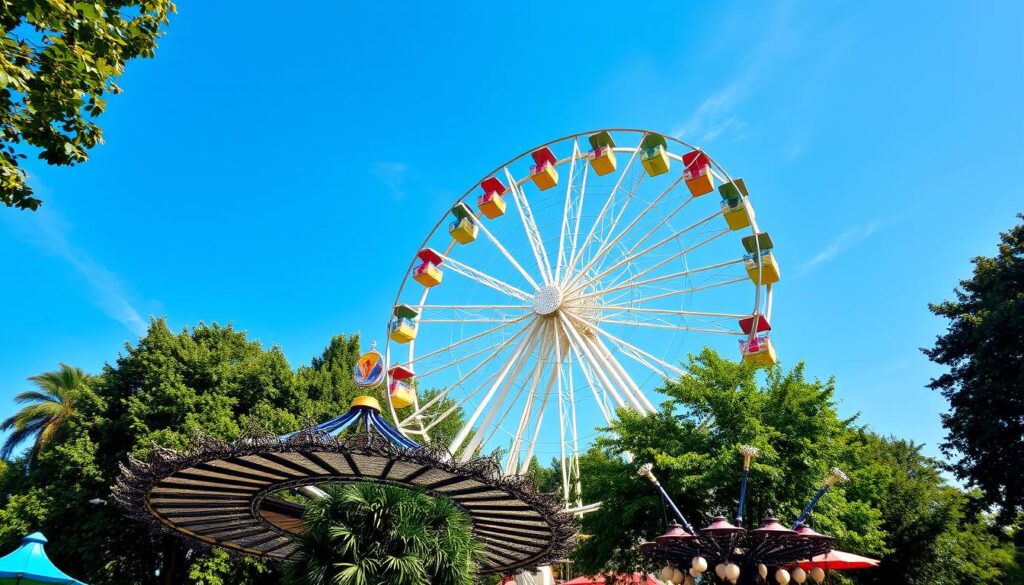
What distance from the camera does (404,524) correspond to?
10195mm

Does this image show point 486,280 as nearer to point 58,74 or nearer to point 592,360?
point 592,360

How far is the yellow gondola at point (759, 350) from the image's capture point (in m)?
20.0

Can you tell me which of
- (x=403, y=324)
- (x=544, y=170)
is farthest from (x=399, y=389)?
(x=544, y=170)

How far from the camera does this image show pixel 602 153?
24484 millimetres

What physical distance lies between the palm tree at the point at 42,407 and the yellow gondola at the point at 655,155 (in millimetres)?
29676

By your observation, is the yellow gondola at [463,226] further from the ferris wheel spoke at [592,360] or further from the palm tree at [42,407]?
the palm tree at [42,407]

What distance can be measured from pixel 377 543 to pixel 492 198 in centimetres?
1830

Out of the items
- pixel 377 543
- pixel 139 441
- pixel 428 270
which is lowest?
pixel 377 543

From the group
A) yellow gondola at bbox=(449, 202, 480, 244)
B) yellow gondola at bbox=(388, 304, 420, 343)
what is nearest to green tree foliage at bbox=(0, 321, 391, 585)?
yellow gondola at bbox=(388, 304, 420, 343)

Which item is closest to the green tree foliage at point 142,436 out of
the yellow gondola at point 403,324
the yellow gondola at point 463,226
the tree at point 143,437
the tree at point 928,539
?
the tree at point 143,437

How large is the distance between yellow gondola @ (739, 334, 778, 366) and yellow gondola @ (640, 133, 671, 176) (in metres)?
7.00

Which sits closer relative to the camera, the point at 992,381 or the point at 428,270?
the point at 992,381

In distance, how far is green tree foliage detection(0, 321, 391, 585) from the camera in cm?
2255

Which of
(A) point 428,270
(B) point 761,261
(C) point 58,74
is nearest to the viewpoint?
(C) point 58,74
